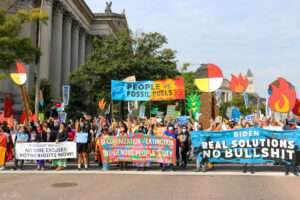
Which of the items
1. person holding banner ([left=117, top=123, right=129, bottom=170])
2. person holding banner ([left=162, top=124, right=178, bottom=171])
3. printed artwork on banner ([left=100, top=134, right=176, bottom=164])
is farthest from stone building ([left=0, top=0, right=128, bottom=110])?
person holding banner ([left=162, top=124, right=178, bottom=171])

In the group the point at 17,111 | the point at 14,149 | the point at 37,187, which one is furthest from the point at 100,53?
the point at 37,187

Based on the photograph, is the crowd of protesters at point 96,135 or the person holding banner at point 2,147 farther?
the person holding banner at point 2,147

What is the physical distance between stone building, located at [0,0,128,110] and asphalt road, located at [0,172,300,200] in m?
22.4

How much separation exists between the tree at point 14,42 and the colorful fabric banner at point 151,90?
15.4ft

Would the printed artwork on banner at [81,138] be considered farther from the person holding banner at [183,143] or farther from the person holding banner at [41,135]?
the person holding banner at [183,143]

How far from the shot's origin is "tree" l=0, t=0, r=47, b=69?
17531 mm

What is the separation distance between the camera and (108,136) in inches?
559

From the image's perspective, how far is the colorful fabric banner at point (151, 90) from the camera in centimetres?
1714

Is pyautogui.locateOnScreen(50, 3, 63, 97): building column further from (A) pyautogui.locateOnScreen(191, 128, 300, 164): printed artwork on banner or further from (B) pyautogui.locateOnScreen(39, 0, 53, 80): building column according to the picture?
(A) pyautogui.locateOnScreen(191, 128, 300, 164): printed artwork on banner

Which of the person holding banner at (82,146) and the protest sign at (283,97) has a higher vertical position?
the protest sign at (283,97)

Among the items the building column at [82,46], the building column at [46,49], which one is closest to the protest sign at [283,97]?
the building column at [46,49]

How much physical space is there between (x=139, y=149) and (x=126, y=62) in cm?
1600

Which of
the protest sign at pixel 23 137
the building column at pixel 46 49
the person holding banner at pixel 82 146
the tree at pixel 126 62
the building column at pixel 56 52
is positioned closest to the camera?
the person holding banner at pixel 82 146

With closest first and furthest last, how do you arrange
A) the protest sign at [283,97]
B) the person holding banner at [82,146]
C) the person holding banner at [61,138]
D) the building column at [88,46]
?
the person holding banner at [82,146] < the person holding banner at [61,138] < the protest sign at [283,97] < the building column at [88,46]
